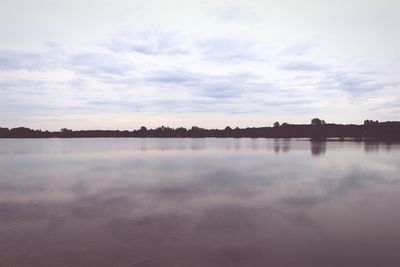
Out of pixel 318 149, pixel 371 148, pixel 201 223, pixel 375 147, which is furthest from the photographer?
pixel 375 147

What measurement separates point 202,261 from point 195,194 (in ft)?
38.7

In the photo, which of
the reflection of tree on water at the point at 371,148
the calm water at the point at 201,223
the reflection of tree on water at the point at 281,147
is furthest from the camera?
the reflection of tree on water at the point at 281,147

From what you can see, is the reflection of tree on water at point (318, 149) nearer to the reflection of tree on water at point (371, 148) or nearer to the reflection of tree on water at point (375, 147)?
the reflection of tree on water at point (371, 148)

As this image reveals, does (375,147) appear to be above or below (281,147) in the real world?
above

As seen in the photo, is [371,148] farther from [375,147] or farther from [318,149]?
[318,149]

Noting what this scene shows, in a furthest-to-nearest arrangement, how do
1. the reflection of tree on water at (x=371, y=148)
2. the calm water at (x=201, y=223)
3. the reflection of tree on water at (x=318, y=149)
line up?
the reflection of tree on water at (x=371, y=148) < the reflection of tree on water at (x=318, y=149) < the calm water at (x=201, y=223)

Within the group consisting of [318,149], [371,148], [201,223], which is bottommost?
[201,223]

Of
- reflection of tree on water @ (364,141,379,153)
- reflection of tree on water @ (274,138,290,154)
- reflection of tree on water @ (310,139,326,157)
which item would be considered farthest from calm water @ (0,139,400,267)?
reflection of tree on water @ (274,138,290,154)

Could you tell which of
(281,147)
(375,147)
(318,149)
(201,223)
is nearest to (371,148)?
(375,147)

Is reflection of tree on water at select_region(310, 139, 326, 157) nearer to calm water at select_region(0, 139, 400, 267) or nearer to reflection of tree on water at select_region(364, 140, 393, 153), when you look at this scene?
reflection of tree on water at select_region(364, 140, 393, 153)

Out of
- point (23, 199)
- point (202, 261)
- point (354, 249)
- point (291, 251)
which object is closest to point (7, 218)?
point (23, 199)

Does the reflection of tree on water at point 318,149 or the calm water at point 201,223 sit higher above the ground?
the reflection of tree on water at point 318,149

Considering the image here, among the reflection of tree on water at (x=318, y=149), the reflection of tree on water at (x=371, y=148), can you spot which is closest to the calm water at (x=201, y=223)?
the reflection of tree on water at (x=318, y=149)

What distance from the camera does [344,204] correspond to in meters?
19.4
